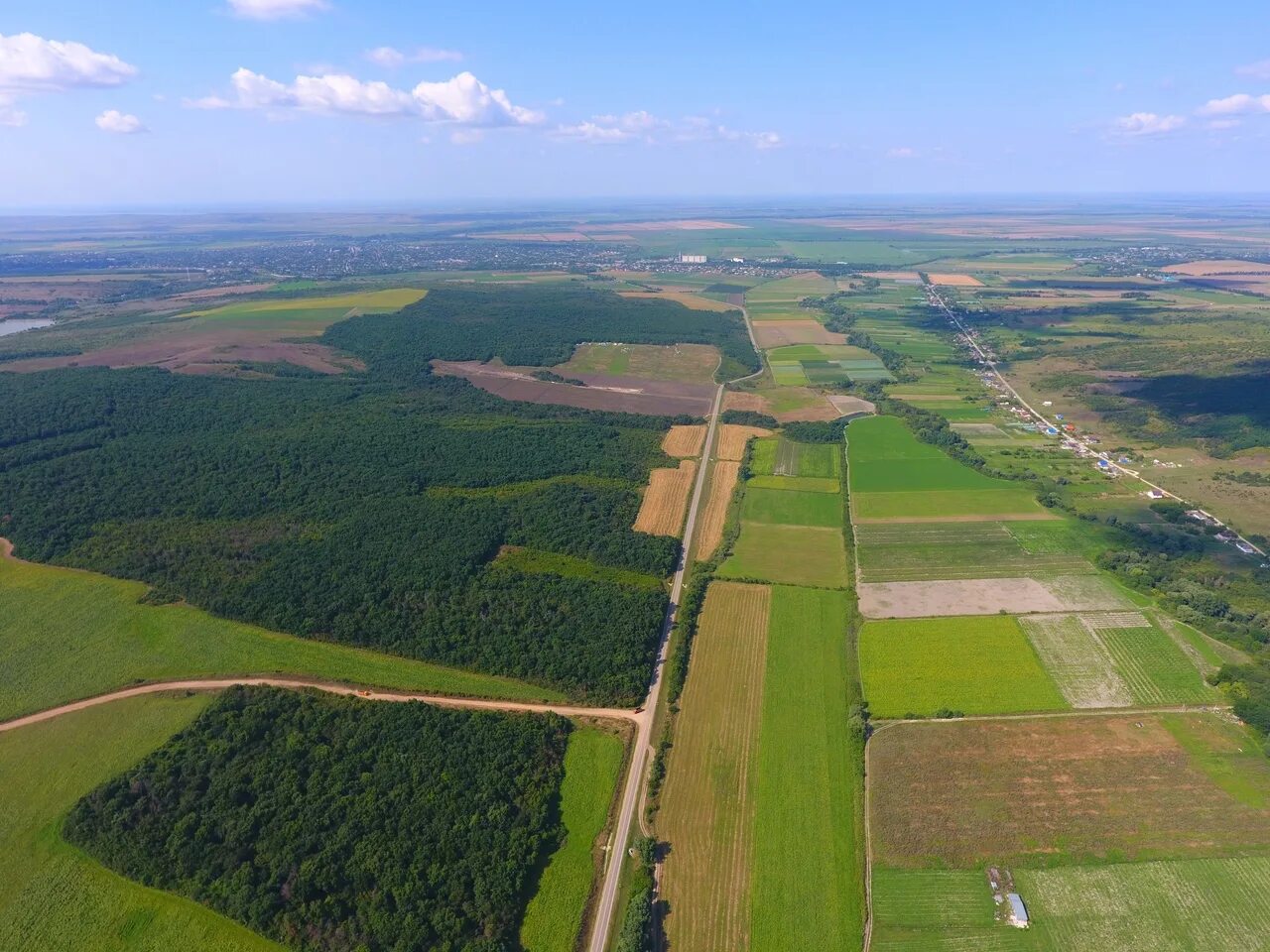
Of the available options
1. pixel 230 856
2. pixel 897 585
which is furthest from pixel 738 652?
pixel 230 856

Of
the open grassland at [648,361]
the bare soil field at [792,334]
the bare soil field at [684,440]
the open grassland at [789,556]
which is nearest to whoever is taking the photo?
the open grassland at [789,556]

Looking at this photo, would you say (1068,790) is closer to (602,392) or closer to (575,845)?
(575,845)

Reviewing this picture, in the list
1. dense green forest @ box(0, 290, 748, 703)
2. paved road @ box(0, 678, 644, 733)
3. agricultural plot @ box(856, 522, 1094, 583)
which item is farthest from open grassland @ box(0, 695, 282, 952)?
agricultural plot @ box(856, 522, 1094, 583)

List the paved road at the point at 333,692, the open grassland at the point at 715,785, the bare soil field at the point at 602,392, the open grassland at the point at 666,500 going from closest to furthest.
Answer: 1. the open grassland at the point at 715,785
2. the paved road at the point at 333,692
3. the open grassland at the point at 666,500
4. the bare soil field at the point at 602,392

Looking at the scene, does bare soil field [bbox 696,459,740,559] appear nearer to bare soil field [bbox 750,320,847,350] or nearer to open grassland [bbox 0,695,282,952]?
open grassland [bbox 0,695,282,952]

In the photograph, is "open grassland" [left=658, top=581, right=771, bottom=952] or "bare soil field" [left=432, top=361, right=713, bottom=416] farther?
"bare soil field" [left=432, top=361, right=713, bottom=416]

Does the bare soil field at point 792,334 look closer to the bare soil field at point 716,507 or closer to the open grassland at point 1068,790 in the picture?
the bare soil field at point 716,507

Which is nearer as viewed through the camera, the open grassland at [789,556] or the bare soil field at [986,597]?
the bare soil field at [986,597]

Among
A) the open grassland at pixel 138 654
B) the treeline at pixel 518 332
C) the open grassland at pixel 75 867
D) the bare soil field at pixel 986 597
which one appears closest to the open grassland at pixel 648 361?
the treeline at pixel 518 332
